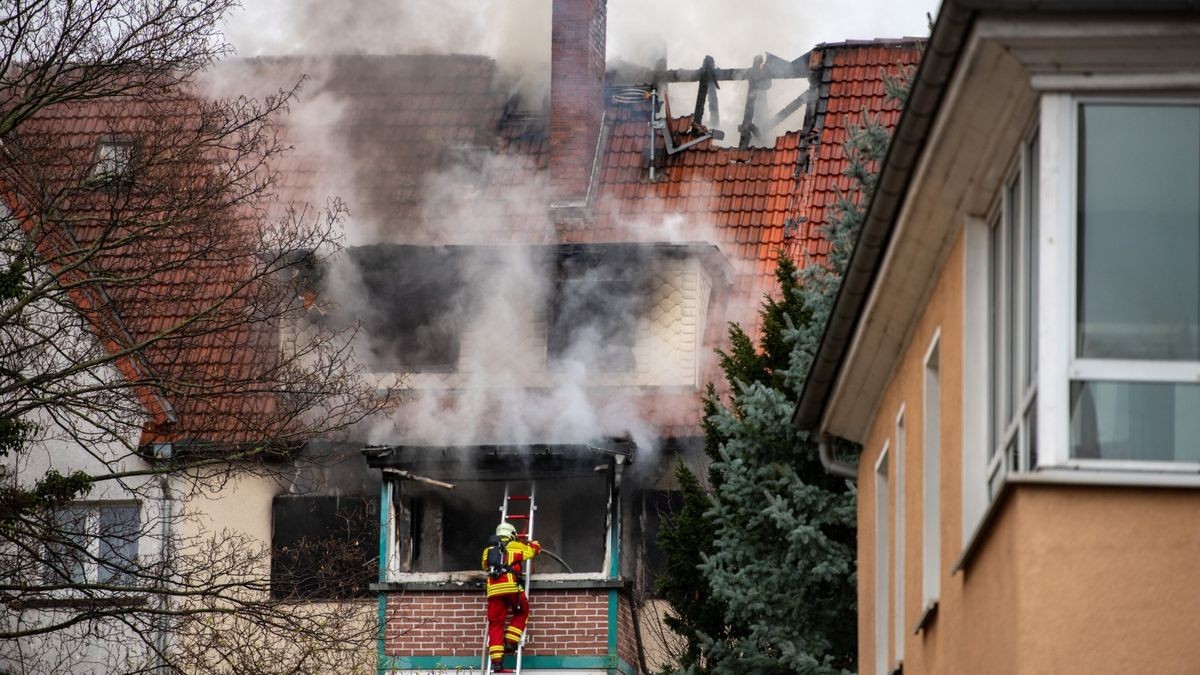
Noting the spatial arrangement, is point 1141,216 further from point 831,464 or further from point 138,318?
point 138,318

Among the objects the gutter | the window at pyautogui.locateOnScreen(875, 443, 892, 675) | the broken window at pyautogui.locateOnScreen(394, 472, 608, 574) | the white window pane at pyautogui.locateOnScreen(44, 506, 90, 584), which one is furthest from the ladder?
the window at pyautogui.locateOnScreen(875, 443, 892, 675)

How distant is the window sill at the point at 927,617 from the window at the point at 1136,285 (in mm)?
2517

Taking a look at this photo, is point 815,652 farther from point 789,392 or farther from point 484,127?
point 484,127

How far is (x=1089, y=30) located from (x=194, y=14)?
1188 cm

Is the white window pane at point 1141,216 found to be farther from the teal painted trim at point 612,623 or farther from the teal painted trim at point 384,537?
the teal painted trim at point 384,537

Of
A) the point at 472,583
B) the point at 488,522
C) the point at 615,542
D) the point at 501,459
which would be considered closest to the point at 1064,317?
the point at 615,542

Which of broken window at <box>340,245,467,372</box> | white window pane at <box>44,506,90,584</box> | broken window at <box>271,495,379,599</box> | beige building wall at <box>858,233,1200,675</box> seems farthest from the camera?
broken window at <box>340,245,467,372</box>

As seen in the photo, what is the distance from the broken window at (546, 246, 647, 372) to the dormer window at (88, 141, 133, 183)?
814 cm

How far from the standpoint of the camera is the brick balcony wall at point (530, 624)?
23.6 meters

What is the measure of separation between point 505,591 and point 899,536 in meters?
12.0

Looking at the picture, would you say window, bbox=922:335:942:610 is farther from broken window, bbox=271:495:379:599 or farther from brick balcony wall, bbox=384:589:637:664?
broken window, bbox=271:495:379:599

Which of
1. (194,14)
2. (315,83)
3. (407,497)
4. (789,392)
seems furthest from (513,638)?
(315,83)

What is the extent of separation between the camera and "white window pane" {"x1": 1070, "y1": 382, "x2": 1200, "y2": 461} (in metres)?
7.45

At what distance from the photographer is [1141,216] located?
7613 millimetres
